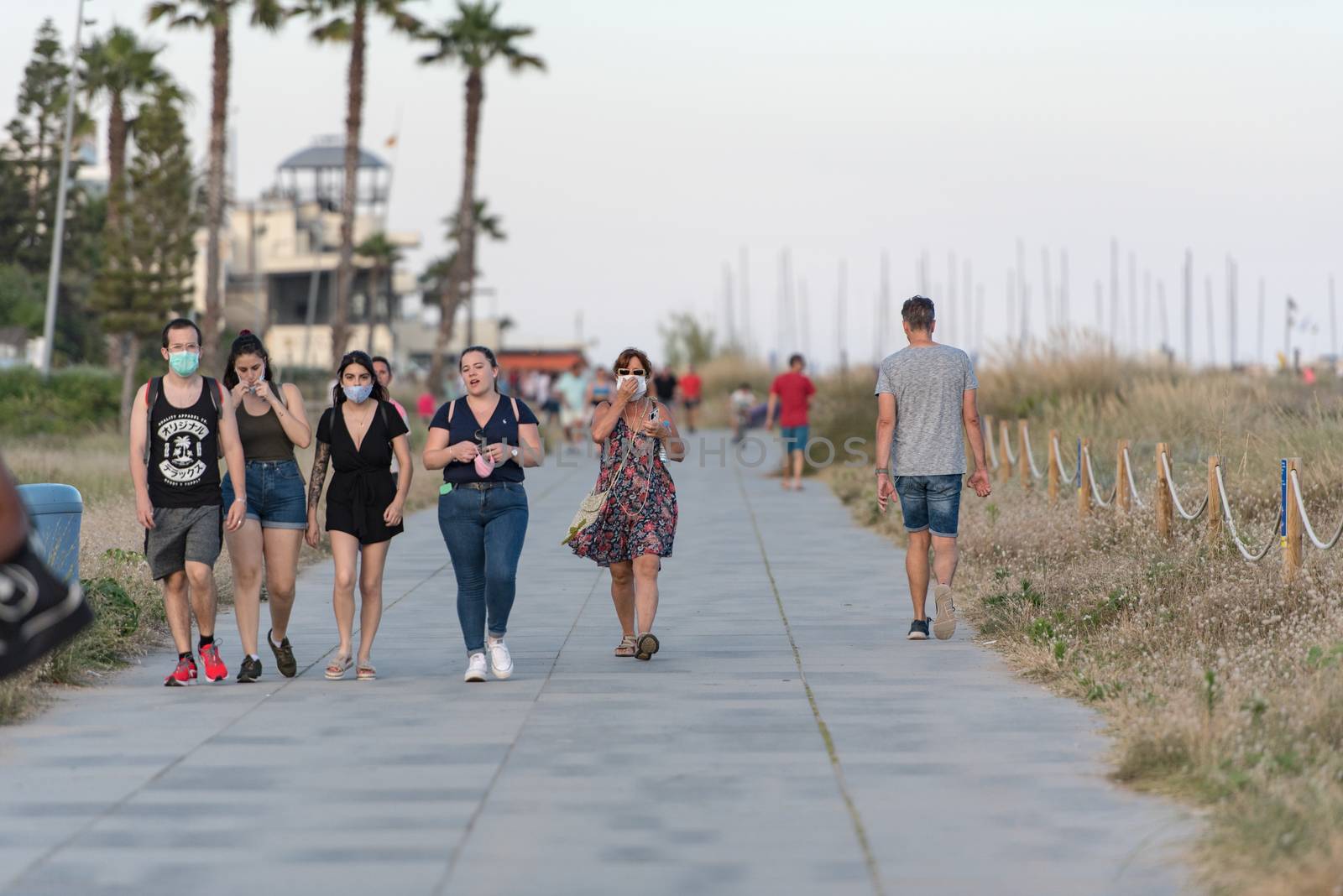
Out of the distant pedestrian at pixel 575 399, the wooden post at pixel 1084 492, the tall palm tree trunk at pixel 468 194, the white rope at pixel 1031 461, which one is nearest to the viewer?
the wooden post at pixel 1084 492

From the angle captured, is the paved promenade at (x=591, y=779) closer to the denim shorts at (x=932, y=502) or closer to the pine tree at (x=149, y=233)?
the denim shorts at (x=932, y=502)

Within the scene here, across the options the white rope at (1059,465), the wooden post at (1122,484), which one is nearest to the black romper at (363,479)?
the wooden post at (1122,484)

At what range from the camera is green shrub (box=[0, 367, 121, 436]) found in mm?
36156

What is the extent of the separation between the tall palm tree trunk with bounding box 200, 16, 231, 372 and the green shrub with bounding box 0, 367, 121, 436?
7.42ft

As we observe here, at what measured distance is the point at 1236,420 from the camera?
1822 cm

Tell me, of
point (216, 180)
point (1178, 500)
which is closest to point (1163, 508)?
point (1178, 500)

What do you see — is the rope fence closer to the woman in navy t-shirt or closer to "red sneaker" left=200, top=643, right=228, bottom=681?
the woman in navy t-shirt

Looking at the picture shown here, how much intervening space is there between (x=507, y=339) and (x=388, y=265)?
107 ft

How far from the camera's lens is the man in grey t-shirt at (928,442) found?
1069 cm

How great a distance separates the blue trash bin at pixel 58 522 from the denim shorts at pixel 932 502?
4.68 m

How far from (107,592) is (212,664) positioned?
185 centimetres

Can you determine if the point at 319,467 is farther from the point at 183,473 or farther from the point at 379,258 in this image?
the point at 379,258

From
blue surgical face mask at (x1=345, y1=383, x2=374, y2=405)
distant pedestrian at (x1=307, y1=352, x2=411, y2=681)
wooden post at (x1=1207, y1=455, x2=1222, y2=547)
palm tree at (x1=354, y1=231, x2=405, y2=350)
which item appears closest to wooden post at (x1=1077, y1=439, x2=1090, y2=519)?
wooden post at (x1=1207, y1=455, x2=1222, y2=547)

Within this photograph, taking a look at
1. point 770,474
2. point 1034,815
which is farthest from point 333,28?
point 1034,815
